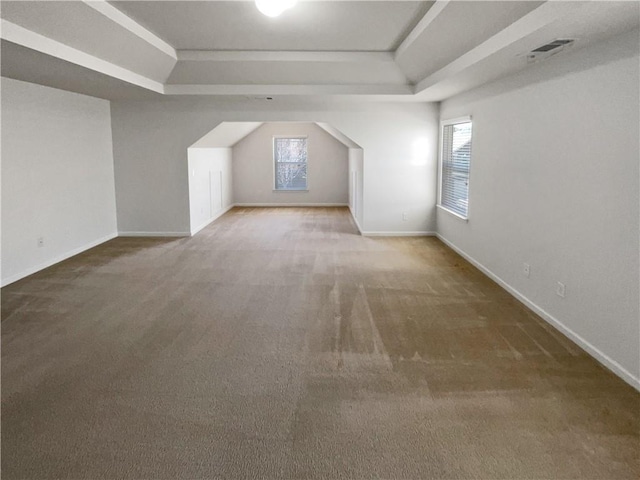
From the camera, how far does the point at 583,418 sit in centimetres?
246

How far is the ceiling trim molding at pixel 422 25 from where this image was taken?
3.64m

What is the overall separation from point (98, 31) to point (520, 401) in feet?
13.7

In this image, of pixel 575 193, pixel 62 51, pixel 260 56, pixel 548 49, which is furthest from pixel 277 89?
pixel 575 193

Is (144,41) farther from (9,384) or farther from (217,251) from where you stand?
(9,384)

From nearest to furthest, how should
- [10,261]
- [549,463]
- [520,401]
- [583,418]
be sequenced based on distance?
[549,463], [583,418], [520,401], [10,261]

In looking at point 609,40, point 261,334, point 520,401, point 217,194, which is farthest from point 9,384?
point 217,194

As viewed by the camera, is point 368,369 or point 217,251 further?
point 217,251

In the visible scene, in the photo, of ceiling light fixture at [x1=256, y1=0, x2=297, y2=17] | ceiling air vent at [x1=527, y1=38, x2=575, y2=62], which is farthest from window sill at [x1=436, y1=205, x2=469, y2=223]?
ceiling light fixture at [x1=256, y1=0, x2=297, y2=17]

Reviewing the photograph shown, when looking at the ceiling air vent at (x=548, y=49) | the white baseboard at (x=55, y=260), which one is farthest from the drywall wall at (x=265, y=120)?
the ceiling air vent at (x=548, y=49)

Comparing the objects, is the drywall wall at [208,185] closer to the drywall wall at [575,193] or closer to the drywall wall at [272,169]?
the drywall wall at [272,169]

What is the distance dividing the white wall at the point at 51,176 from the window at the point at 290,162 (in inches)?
185

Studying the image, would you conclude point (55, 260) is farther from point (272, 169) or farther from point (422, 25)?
point (272, 169)

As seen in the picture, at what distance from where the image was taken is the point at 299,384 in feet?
9.45

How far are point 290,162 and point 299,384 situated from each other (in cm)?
899
